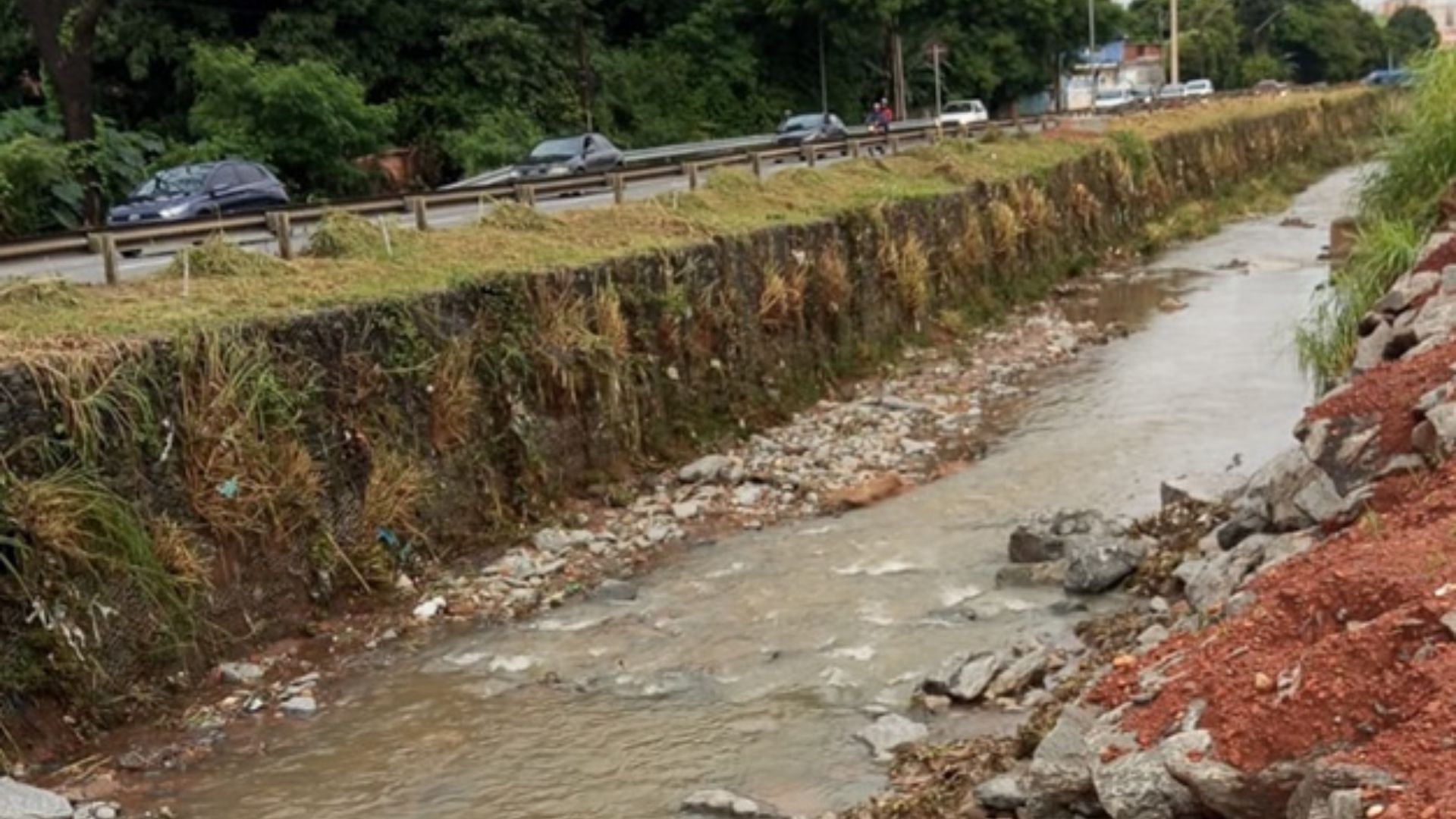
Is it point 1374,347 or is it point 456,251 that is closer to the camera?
point 1374,347

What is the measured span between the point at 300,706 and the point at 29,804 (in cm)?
222

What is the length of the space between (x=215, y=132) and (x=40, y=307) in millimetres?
22150

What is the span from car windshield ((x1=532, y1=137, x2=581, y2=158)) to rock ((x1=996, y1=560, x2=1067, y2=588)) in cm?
1983

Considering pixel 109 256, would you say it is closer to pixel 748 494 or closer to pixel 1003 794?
pixel 748 494

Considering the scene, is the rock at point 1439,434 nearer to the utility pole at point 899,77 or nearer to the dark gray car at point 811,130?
the dark gray car at point 811,130

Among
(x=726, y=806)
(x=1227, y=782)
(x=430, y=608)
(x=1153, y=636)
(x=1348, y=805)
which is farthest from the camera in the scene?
(x=430, y=608)

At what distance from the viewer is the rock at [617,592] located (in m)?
11.5

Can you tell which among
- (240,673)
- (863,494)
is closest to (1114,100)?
(863,494)

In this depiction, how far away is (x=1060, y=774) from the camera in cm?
583

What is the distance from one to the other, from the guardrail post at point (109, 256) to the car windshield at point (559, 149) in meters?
17.1

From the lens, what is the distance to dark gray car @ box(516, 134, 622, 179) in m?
28.2

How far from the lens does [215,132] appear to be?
31.6 m

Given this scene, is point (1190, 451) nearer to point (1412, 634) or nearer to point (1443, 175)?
point (1443, 175)

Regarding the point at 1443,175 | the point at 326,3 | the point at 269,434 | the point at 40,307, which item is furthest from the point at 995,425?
the point at 326,3
